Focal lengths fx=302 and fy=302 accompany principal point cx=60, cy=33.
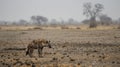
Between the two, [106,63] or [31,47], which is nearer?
[106,63]

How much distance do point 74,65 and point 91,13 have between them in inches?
4386

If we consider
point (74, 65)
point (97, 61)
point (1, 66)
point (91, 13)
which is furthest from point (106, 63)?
point (91, 13)

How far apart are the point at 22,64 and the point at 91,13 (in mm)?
110896

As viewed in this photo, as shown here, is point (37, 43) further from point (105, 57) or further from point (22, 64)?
point (105, 57)

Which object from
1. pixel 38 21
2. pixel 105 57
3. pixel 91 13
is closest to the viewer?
pixel 105 57

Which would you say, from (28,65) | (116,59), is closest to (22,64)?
(28,65)

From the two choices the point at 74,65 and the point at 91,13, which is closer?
the point at 74,65

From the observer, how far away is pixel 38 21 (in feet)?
578

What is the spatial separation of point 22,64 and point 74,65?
10.9 feet

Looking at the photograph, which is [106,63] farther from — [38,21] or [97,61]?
[38,21]

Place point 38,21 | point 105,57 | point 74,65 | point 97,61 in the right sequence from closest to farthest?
1. point 74,65
2. point 97,61
3. point 105,57
4. point 38,21

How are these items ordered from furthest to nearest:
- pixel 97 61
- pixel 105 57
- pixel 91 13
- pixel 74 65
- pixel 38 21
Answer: pixel 38 21 < pixel 91 13 < pixel 105 57 < pixel 97 61 < pixel 74 65

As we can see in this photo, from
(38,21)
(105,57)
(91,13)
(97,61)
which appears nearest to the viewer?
(97,61)

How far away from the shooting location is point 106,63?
735 inches
